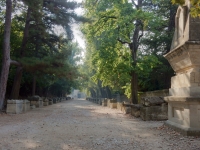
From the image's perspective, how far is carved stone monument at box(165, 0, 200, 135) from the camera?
264 inches

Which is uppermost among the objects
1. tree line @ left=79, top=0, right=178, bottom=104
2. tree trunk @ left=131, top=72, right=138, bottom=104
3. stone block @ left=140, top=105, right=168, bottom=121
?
tree line @ left=79, top=0, right=178, bottom=104

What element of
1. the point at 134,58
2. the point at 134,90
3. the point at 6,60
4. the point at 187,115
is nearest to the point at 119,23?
the point at 134,58

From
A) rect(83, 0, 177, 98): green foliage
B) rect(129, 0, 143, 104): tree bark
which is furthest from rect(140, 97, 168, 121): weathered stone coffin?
rect(129, 0, 143, 104): tree bark

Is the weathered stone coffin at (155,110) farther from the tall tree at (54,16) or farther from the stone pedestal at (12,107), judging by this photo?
the tall tree at (54,16)

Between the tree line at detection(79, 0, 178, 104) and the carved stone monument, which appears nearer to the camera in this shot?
the carved stone monument

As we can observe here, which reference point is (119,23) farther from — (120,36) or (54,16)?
(54,16)

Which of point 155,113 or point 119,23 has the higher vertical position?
point 119,23

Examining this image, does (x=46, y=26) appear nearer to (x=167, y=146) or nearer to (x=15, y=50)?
(x=15, y=50)

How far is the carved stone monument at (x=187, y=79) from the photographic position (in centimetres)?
671

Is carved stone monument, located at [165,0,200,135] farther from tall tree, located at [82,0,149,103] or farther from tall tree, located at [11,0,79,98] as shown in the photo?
tall tree, located at [11,0,79,98]

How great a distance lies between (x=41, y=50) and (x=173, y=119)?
18167mm

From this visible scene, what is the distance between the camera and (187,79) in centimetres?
702

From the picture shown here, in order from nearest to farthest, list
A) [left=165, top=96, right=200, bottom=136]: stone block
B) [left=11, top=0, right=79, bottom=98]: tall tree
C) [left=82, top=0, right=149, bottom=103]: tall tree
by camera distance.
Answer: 1. [left=165, top=96, right=200, bottom=136]: stone block
2. [left=82, top=0, right=149, bottom=103]: tall tree
3. [left=11, top=0, right=79, bottom=98]: tall tree

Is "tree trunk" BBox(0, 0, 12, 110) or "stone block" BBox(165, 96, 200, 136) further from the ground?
"tree trunk" BBox(0, 0, 12, 110)
